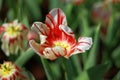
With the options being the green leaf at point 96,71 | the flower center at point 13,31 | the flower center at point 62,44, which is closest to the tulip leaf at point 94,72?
the green leaf at point 96,71

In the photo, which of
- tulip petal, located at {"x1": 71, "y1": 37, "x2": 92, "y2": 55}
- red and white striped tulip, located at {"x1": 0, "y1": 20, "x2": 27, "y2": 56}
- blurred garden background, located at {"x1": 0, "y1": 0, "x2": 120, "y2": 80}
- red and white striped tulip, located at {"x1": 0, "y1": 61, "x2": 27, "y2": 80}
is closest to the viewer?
tulip petal, located at {"x1": 71, "y1": 37, "x2": 92, "y2": 55}

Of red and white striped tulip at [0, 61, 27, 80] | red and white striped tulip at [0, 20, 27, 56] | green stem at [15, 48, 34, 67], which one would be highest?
red and white striped tulip at [0, 20, 27, 56]

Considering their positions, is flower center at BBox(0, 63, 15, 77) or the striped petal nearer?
the striped petal

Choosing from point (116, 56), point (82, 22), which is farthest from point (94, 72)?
point (82, 22)

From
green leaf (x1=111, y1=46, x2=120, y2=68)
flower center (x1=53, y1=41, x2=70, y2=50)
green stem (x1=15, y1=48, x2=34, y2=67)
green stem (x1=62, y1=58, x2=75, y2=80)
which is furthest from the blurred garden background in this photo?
flower center (x1=53, y1=41, x2=70, y2=50)

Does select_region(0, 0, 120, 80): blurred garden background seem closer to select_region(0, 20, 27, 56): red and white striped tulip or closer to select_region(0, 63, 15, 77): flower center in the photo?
select_region(0, 20, 27, 56): red and white striped tulip

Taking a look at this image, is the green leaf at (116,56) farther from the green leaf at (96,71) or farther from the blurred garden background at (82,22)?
the green leaf at (96,71)

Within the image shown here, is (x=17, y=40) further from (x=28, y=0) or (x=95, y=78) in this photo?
(x=28, y=0)

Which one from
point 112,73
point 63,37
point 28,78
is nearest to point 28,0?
point 112,73
